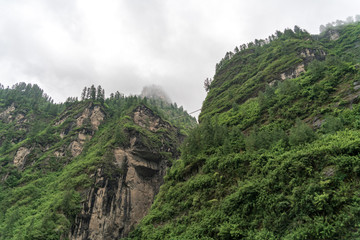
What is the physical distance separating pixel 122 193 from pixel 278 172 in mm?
42417

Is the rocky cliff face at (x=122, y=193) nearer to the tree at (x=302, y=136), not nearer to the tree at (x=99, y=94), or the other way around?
the tree at (x=99, y=94)

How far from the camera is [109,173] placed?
177 feet

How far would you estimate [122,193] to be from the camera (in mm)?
54594

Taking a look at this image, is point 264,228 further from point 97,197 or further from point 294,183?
point 97,197

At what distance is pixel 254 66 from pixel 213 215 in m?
60.3

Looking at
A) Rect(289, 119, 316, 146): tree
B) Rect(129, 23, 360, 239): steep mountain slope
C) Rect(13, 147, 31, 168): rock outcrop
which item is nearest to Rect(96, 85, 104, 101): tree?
Rect(13, 147, 31, 168): rock outcrop

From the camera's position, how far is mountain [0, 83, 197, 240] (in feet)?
144

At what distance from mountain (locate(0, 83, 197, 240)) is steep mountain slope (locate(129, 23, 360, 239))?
16.4 metres

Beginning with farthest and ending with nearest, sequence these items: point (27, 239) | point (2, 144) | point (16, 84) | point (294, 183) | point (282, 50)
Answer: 1. point (16, 84)
2. point (2, 144)
3. point (282, 50)
4. point (27, 239)
5. point (294, 183)

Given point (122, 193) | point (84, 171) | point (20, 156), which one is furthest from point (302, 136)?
point (20, 156)

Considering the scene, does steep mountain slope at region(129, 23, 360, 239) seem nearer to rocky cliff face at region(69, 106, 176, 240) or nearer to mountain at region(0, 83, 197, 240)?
rocky cliff face at region(69, 106, 176, 240)

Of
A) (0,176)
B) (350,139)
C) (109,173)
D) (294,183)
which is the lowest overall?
(294,183)

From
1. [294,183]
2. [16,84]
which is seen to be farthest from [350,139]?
[16,84]

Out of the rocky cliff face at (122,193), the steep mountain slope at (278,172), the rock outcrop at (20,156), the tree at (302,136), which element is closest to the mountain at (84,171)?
the rock outcrop at (20,156)
